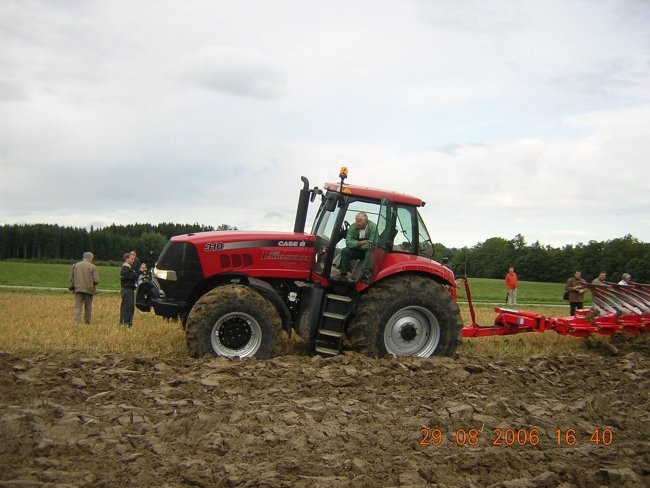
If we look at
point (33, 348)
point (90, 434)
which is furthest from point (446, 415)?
point (33, 348)

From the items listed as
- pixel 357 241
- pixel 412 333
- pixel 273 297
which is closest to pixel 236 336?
pixel 273 297

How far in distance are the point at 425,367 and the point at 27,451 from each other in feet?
15.0

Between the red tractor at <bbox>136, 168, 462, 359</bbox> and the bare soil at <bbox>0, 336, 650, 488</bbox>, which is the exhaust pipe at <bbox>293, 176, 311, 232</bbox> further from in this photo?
the bare soil at <bbox>0, 336, 650, 488</bbox>

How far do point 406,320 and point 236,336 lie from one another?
220cm

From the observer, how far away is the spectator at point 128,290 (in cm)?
1266

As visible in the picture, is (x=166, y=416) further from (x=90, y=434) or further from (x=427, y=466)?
(x=427, y=466)

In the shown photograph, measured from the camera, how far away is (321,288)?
866 cm

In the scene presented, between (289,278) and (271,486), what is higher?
(289,278)

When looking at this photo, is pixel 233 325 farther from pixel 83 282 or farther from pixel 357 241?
pixel 83 282

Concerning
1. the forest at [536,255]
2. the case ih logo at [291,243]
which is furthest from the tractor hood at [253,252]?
the forest at [536,255]

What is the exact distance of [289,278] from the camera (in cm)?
901

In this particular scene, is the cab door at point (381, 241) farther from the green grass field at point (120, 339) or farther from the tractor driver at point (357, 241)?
the green grass field at point (120, 339)

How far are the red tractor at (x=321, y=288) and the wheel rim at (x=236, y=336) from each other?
12 millimetres
